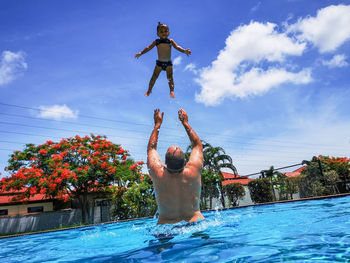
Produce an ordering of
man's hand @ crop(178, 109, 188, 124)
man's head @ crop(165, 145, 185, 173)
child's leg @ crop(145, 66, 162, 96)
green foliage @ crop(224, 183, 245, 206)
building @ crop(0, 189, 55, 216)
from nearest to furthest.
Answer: man's head @ crop(165, 145, 185, 173) < man's hand @ crop(178, 109, 188, 124) < child's leg @ crop(145, 66, 162, 96) < green foliage @ crop(224, 183, 245, 206) < building @ crop(0, 189, 55, 216)

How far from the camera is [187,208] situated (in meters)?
3.46

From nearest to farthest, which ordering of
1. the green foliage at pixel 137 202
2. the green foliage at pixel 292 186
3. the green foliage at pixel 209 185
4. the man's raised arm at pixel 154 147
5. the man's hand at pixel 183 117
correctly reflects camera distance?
the man's raised arm at pixel 154 147 → the man's hand at pixel 183 117 → the green foliage at pixel 137 202 → the green foliage at pixel 292 186 → the green foliage at pixel 209 185

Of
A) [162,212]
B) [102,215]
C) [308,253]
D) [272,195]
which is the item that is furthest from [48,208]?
[308,253]

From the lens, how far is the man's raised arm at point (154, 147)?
139 inches

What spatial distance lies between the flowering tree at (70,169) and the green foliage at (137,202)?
160cm

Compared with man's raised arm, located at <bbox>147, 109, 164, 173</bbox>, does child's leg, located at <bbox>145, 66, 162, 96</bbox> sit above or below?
above

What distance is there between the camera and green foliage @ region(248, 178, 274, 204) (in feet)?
49.8

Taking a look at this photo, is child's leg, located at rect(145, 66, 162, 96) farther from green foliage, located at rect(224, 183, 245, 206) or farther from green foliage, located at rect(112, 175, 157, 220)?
green foliage, located at rect(224, 183, 245, 206)

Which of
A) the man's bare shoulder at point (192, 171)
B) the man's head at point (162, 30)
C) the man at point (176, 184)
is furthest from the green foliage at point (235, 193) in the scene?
the man's bare shoulder at point (192, 171)

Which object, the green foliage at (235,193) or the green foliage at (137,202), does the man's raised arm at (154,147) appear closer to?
the green foliage at (137,202)

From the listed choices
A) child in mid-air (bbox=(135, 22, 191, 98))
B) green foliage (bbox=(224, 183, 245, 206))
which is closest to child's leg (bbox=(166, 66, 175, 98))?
child in mid-air (bbox=(135, 22, 191, 98))

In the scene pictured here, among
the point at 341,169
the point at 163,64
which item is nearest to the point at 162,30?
the point at 163,64

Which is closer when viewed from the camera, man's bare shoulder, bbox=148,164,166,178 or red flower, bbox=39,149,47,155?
man's bare shoulder, bbox=148,164,166,178

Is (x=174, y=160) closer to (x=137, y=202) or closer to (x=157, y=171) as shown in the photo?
(x=157, y=171)
